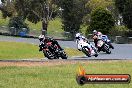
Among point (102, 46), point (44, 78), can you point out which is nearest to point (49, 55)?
point (102, 46)

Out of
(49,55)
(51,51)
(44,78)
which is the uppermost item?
(44,78)

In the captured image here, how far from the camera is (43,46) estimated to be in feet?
81.4

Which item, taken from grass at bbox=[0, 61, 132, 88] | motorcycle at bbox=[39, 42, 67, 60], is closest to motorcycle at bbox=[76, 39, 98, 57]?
motorcycle at bbox=[39, 42, 67, 60]

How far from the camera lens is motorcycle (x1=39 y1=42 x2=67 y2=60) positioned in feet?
81.2

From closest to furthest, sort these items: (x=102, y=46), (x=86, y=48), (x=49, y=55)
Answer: (x=49, y=55) → (x=86, y=48) → (x=102, y=46)

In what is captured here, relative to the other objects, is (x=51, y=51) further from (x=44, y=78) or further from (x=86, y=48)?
(x=44, y=78)

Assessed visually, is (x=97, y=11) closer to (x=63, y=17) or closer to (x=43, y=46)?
(x=63, y=17)

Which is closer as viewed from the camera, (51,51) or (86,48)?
(51,51)

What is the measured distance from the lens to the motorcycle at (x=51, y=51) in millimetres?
24750

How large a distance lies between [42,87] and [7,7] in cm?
7139

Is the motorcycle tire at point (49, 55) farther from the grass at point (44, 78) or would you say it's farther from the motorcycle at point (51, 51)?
the grass at point (44, 78)

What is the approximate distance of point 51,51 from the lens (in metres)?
25.0

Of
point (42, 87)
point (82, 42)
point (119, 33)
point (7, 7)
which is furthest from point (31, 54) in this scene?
point (7, 7)

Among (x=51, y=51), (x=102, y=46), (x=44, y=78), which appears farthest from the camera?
(x=102, y=46)
